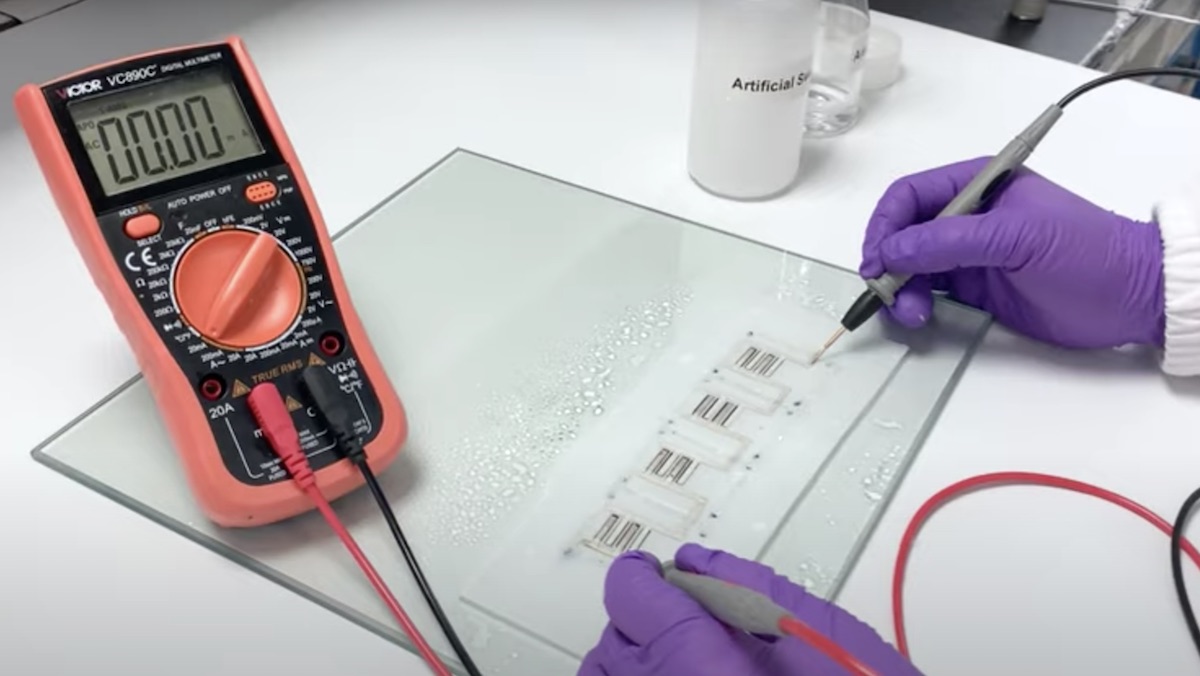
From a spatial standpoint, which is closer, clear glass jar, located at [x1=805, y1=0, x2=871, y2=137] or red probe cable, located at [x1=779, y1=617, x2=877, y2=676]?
red probe cable, located at [x1=779, y1=617, x2=877, y2=676]

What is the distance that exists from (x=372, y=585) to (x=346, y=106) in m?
0.49

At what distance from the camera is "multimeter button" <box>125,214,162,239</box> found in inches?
20.1

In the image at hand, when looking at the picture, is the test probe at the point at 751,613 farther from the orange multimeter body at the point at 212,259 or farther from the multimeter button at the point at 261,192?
the multimeter button at the point at 261,192

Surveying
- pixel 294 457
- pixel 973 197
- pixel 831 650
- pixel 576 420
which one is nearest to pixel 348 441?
pixel 294 457

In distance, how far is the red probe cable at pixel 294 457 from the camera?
1.58 feet

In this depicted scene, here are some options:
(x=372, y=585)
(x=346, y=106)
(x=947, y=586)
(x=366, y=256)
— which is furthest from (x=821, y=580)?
(x=346, y=106)

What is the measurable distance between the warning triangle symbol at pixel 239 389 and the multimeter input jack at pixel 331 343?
0.14ft

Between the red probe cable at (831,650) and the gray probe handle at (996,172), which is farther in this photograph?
the gray probe handle at (996,172)

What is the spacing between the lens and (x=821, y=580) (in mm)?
496

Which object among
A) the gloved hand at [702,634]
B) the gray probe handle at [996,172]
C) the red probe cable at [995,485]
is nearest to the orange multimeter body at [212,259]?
the gloved hand at [702,634]

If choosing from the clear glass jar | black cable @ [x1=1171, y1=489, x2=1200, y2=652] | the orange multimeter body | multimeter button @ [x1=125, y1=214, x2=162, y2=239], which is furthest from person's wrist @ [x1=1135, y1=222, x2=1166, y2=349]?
multimeter button @ [x1=125, y1=214, x2=162, y2=239]

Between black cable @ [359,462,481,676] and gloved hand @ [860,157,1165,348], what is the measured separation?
320 millimetres

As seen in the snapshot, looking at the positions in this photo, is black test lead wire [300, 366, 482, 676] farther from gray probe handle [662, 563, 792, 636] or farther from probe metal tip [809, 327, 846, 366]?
probe metal tip [809, 327, 846, 366]

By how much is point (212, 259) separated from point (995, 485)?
417 mm
